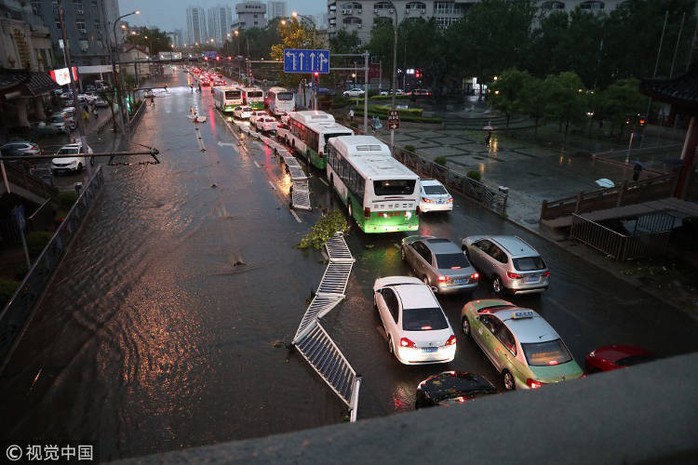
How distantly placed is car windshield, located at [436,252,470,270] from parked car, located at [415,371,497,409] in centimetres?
536

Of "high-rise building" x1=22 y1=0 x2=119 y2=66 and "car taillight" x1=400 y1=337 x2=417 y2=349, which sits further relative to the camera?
"high-rise building" x1=22 y1=0 x2=119 y2=66

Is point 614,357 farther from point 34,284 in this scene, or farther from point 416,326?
point 34,284

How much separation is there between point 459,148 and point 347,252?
25.1 metres

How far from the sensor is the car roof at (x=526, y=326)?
11617 mm

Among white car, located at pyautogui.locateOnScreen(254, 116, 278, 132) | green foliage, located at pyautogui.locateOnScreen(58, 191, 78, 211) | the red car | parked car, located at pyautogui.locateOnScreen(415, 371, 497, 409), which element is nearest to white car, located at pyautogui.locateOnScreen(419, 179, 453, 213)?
the red car

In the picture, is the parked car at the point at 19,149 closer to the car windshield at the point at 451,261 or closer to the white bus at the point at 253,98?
the white bus at the point at 253,98

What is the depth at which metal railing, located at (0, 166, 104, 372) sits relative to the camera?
12.9 metres

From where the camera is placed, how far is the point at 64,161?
104 feet

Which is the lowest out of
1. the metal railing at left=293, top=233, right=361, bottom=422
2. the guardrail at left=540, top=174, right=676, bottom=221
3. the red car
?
the metal railing at left=293, top=233, right=361, bottom=422

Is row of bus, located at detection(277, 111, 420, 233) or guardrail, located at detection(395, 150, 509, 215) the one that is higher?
row of bus, located at detection(277, 111, 420, 233)

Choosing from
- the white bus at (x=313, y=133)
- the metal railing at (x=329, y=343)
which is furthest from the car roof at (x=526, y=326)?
the white bus at (x=313, y=133)

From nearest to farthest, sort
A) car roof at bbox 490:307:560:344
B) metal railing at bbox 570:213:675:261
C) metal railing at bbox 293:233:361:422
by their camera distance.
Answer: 1. metal railing at bbox 293:233:361:422
2. car roof at bbox 490:307:560:344
3. metal railing at bbox 570:213:675:261

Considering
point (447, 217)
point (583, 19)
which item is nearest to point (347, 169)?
point (447, 217)

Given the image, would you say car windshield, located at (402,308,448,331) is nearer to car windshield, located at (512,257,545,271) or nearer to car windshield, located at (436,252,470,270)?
car windshield, located at (436,252,470,270)
